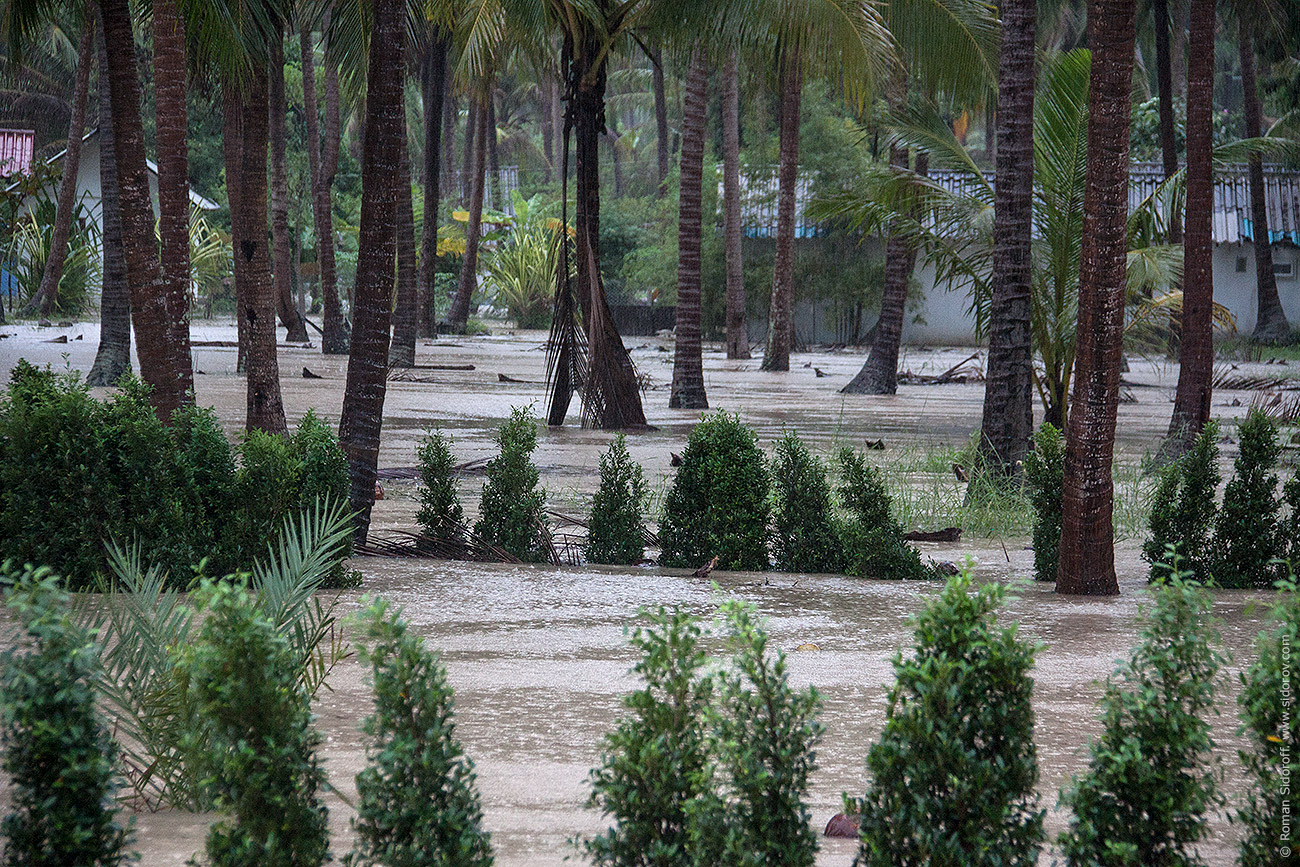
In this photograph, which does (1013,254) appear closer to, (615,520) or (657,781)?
(615,520)

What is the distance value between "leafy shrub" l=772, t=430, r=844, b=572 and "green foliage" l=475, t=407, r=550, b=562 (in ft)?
3.93

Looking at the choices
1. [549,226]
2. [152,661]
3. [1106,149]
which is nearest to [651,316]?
[549,226]

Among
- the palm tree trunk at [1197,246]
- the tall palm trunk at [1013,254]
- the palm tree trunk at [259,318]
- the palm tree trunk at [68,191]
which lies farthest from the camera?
the palm tree trunk at [68,191]

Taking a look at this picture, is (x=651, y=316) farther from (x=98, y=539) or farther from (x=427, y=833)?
(x=427, y=833)

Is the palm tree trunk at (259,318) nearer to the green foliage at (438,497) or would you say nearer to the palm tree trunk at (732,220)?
the green foliage at (438,497)

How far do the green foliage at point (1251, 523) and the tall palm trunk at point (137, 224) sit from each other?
17.3ft

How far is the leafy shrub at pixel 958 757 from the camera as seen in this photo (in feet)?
7.61

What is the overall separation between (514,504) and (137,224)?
8.16 feet

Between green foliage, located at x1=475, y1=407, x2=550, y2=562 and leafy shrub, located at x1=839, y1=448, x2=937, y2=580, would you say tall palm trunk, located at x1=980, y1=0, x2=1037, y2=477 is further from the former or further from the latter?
green foliage, located at x1=475, y1=407, x2=550, y2=562

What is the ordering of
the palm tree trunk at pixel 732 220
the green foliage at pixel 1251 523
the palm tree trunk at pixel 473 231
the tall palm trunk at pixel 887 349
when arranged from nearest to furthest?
1. the green foliage at pixel 1251 523
2. the tall palm trunk at pixel 887 349
3. the palm tree trunk at pixel 732 220
4. the palm tree trunk at pixel 473 231

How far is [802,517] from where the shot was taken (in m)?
6.19

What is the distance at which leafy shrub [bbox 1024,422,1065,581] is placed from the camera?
19.6 ft

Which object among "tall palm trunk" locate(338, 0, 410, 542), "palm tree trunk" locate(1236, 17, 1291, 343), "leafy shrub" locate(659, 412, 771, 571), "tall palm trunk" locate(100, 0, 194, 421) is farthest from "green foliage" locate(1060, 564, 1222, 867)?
"palm tree trunk" locate(1236, 17, 1291, 343)

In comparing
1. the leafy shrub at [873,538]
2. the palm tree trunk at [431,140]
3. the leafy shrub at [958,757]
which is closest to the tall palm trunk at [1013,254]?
the leafy shrub at [873,538]
